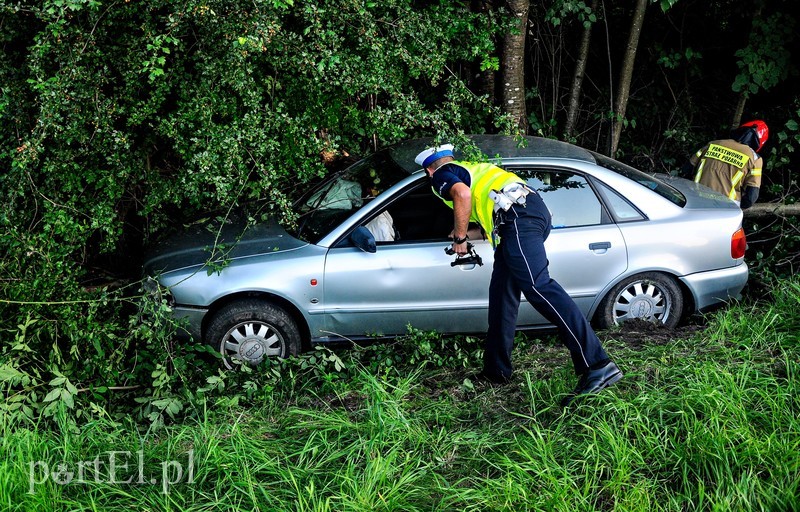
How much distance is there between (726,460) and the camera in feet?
12.1

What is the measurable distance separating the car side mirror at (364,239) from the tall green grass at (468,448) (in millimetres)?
866

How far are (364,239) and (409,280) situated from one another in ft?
1.37

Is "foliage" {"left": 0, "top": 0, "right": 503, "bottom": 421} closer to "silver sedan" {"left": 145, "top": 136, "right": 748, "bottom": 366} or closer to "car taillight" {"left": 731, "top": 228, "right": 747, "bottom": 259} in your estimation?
"silver sedan" {"left": 145, "top": 136, "right": 748, "bottom": 366}

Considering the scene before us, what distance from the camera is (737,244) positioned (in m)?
5.74

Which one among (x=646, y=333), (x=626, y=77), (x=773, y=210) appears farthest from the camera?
(x=626, y=77)

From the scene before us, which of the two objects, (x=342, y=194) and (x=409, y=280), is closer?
(x=409, y=280)

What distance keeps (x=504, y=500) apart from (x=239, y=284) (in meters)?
2.40

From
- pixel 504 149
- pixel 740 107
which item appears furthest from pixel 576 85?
pixel 504 149

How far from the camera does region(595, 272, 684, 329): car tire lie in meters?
5.64

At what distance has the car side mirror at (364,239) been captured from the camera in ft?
17.1

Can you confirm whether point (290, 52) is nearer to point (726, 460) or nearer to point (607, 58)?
point (726, 460)

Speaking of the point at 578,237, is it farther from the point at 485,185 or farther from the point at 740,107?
the point at 740,107

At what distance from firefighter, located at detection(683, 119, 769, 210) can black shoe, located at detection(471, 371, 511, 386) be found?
10.3 feet

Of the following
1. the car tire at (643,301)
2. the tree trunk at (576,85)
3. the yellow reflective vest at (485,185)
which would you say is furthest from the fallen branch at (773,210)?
the yellow reflective vest at (485,185)
